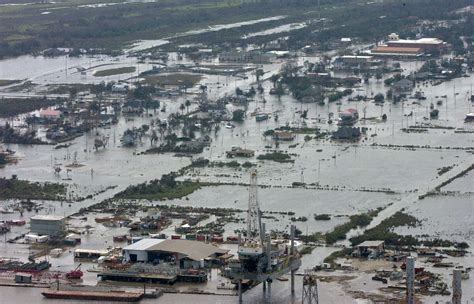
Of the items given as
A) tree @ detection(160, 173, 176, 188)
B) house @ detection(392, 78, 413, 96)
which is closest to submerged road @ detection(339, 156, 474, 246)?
tree @ detection(160, 173, 176, 188)

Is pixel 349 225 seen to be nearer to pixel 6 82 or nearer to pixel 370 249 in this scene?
pixel 370 249

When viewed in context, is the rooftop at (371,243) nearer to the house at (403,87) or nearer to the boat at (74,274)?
the boat at (74,274)

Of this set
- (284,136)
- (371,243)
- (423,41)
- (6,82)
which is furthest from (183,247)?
(423,41)

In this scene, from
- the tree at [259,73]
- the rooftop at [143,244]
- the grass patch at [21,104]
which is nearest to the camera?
the rooftop at [143,244]

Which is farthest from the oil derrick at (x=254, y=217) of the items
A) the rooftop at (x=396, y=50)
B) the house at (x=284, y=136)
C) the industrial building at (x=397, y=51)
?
the rooftop at (x=396, y=50)

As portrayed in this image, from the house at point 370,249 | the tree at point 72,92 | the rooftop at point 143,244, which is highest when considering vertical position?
the tree at point 72,92

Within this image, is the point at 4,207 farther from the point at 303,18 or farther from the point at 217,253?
the point at 303,18

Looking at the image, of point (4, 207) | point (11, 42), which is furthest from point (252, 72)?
point (4, 207)
